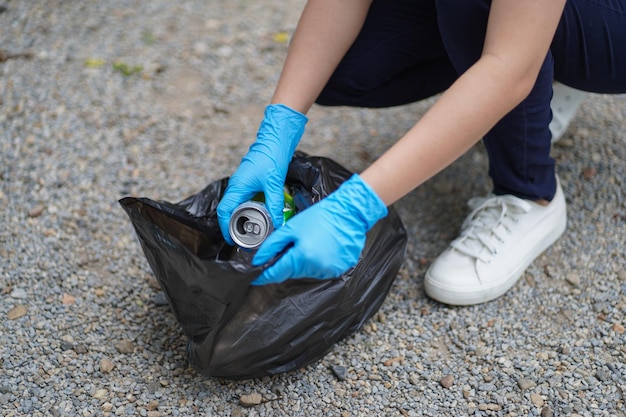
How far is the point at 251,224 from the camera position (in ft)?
4.68

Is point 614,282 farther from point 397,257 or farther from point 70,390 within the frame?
point 70,390

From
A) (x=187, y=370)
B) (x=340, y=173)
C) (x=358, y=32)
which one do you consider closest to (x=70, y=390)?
(x=187, y=370)

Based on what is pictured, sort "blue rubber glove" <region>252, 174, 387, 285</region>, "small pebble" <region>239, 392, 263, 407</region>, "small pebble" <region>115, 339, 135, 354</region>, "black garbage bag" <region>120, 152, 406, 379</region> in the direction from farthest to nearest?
"small pebble" <region>115, 339, 135, 354</region>
"small pebble" <region>239, 392, 263, 407</region>
"black garbage bag" <region>120, 152, 406, 379</region>
"blue rubber glove" <region>252, 174, 387, 285</region>

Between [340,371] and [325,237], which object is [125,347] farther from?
[325,237]

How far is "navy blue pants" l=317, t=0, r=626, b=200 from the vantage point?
1453 millimetres

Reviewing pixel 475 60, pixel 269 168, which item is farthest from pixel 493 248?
pixel 269 168

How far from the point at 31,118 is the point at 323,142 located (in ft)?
3.28

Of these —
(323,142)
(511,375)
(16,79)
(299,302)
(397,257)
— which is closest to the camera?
(299,302)

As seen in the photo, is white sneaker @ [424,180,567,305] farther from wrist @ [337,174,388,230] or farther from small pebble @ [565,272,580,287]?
wrist @ [337,174,388,230]

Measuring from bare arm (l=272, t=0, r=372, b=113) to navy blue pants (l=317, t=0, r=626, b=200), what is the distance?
123 millimetres

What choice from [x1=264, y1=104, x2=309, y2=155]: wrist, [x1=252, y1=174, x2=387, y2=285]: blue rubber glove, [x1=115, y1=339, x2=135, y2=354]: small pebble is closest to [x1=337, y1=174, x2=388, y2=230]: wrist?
[x1=252, y1=174, x2=387, y2=285]: blue rubber glove

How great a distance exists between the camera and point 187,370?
148cm

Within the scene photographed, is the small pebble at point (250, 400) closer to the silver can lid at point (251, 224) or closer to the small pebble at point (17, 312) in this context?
the silver can lid at point (251, 224)

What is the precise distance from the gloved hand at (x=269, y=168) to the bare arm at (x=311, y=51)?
0.05 metres
